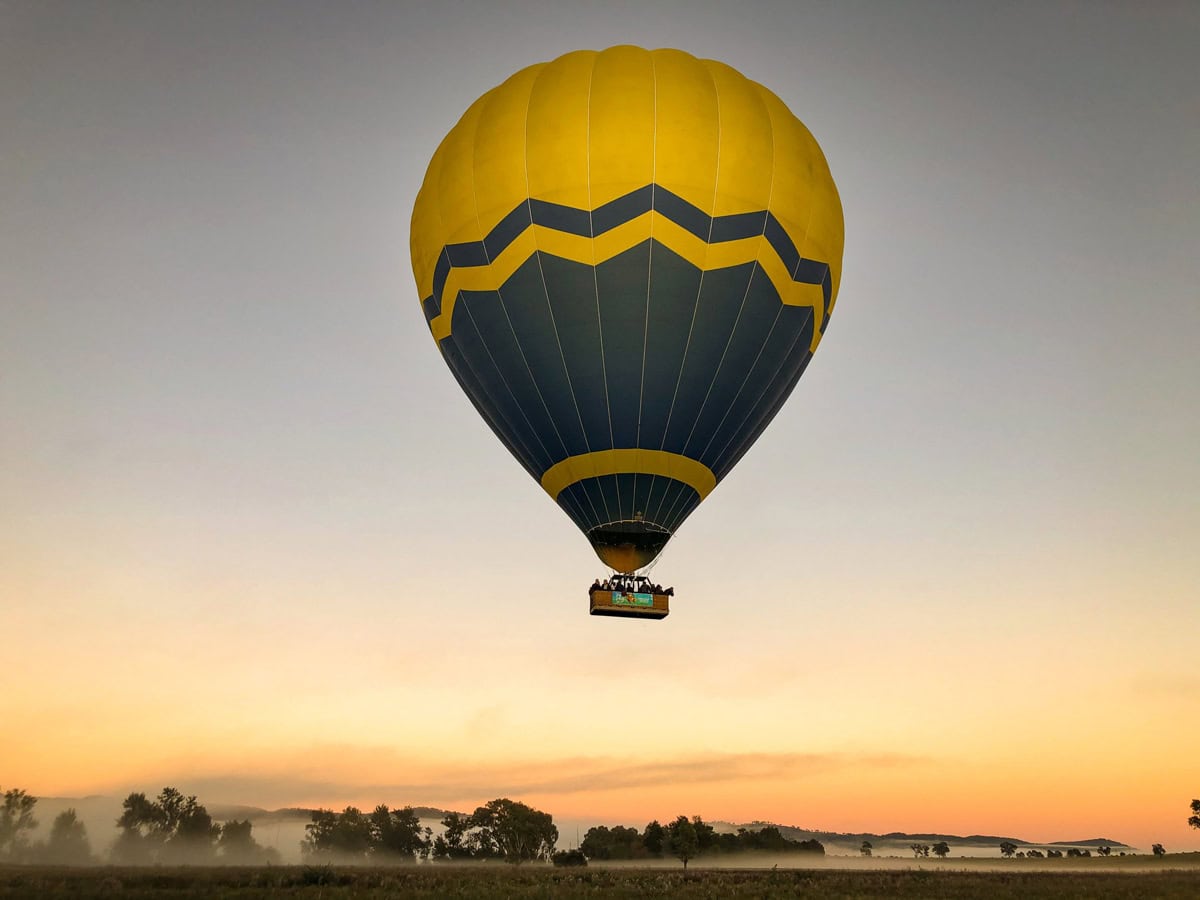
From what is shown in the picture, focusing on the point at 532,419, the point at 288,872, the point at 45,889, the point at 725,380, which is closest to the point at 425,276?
the point at 532,419

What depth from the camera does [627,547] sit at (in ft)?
88.9

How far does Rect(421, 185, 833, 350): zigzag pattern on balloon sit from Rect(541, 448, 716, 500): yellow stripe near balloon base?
5479 mm

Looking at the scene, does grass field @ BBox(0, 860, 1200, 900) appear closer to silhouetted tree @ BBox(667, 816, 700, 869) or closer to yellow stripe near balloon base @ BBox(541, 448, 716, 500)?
yellow stripe near balloon base @ BBox(541, 448, 716, 500)

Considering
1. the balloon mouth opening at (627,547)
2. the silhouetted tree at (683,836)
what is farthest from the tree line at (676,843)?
the balloon mouth opening at (627,547)

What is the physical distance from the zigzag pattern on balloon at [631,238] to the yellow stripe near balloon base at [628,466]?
5479 millimetres

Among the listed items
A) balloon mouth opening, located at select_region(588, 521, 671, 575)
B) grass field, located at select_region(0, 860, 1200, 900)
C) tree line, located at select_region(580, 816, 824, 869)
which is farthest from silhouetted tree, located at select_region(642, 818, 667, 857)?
balloon mouth opening, located at select_region(588, 521, 671, 575)

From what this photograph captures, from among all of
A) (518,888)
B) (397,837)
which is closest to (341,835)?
(397,837)

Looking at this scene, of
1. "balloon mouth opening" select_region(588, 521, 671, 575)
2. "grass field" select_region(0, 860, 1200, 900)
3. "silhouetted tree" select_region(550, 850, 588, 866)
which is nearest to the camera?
"grass field" select_region(0, 860, 1200, 900)

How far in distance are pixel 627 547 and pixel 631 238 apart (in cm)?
929

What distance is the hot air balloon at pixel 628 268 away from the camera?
2445cm

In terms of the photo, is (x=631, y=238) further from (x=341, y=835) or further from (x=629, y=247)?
(x=341, y=835)

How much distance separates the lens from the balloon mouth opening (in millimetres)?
26953

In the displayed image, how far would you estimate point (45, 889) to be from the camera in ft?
86.9

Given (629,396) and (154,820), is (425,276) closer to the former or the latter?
(629,396)
